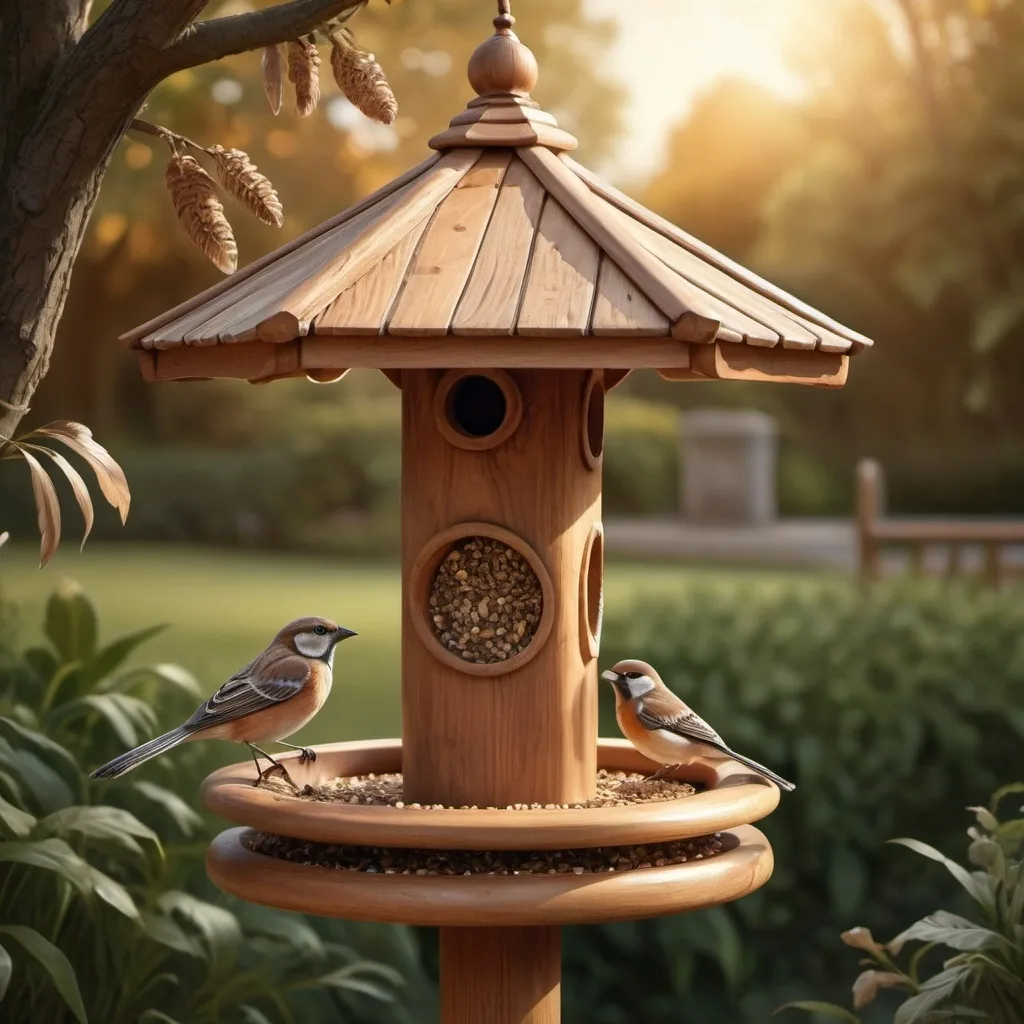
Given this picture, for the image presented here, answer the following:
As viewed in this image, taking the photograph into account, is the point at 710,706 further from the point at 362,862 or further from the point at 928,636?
the point at 362,862

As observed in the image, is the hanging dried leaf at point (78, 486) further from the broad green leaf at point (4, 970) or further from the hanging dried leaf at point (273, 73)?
the broad green leaf at point (4, 970)

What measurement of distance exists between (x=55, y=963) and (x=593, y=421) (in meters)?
1.61

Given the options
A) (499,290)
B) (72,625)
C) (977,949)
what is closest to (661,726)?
(499,290)

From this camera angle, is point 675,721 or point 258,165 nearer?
point 675,721

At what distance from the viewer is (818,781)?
183 inches

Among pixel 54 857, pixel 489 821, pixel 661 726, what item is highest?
pixel 661 726

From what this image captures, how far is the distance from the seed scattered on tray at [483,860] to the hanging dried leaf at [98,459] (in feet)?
2.24

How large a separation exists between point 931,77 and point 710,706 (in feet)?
50.9

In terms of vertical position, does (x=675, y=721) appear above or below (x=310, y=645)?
below

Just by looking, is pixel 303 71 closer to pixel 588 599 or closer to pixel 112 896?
pixel 588 599

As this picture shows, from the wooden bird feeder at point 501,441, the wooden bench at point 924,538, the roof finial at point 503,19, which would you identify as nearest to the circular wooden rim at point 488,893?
the wooden bird feeder at point 501,441

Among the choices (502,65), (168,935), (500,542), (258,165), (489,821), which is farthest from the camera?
(258,165)

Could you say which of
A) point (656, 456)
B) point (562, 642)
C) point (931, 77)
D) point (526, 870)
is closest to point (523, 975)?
point (526, 870)

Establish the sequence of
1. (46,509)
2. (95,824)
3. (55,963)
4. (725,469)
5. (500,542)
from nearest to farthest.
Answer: (46,509) → (500,542) → (55,963) → (95,824) → (725,469)
